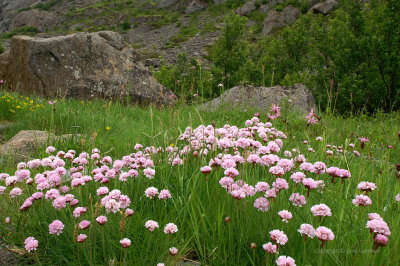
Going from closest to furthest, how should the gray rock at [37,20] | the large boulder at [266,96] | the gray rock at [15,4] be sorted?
A: the large boulder at [266,96] < the gray rock at [37,20] < the gray rock at [15,4]

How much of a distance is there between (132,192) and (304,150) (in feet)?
8.76

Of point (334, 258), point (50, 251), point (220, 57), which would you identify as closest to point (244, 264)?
point (334, 258)

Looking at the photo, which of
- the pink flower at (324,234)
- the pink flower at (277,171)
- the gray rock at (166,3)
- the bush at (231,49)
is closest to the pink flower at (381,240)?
the pink flower at (324,234)

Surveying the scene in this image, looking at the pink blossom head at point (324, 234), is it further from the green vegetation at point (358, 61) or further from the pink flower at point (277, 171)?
the green vegetation at point (358, 61)

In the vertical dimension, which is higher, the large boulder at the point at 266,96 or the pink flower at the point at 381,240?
the pink flower at the point at 381,240

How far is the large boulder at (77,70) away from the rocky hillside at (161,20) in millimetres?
32926

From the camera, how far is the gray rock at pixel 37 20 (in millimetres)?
90250

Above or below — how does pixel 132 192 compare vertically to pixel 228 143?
below

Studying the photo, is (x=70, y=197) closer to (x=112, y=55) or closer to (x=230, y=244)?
(x=230, y=244)

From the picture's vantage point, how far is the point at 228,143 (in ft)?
9.12

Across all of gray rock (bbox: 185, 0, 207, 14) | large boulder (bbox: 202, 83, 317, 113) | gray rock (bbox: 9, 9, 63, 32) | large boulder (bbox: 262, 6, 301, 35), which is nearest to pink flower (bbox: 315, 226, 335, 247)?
large boulder (bbox: 202, 83, 317, 113)

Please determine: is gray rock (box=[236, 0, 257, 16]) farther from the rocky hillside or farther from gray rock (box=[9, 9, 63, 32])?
gray rock (box=[9, 9, 63, 32])

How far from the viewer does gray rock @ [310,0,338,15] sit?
57.5 meters

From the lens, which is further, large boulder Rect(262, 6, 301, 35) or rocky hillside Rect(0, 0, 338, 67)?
large boulder Rect(262, 6, 301, 35)
